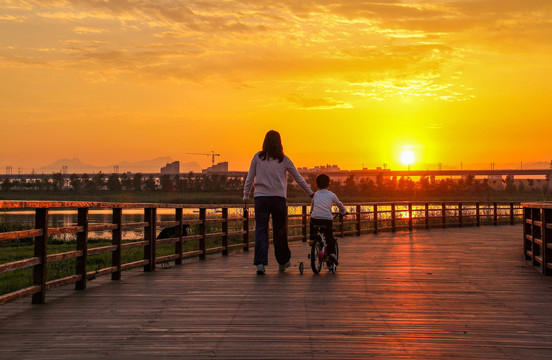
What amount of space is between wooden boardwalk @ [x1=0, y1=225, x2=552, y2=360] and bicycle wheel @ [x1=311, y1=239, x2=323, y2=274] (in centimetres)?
11

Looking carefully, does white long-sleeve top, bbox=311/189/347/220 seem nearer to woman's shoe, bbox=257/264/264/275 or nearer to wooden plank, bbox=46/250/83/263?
woman's shoe, bbox=257/264/264/275

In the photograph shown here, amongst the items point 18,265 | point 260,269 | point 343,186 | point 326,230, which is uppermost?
point 343,186

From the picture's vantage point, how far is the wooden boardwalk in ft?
16.9

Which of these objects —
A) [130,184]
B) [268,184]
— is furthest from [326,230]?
[130,184]

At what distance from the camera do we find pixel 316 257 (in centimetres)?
1048

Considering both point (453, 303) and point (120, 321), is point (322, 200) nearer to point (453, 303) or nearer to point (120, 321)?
point (453, 303)

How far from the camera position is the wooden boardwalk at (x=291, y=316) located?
516cm

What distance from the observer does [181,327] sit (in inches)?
239

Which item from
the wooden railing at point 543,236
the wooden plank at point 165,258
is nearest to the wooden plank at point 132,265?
the wooden plank at point 165,258

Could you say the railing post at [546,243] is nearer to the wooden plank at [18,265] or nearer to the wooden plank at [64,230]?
the wooden plank at [64,230]

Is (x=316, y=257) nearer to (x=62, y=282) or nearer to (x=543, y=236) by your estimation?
(x=543, y=236)

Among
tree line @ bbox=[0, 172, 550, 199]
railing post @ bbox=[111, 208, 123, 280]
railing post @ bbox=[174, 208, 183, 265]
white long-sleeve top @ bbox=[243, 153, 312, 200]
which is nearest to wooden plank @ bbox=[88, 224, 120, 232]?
railing post @ bbox=[111, 208, 123, 280]

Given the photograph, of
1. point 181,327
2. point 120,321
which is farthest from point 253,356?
point 120,321

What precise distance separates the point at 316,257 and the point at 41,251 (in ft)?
14.2
